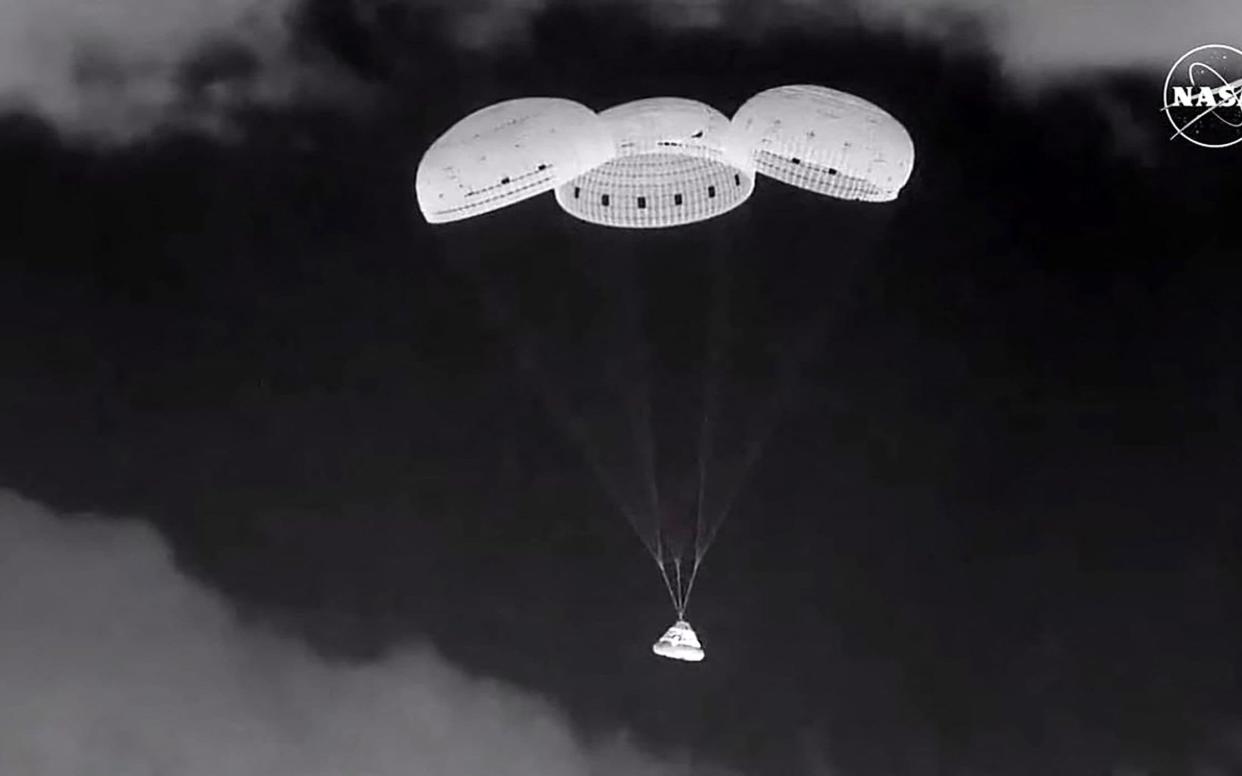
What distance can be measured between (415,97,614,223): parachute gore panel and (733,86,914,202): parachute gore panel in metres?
0.71

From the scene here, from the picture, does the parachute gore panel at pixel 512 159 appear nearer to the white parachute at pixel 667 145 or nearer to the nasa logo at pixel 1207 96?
the white parachute at pixel 667 145

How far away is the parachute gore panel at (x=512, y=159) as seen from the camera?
22.5 feet

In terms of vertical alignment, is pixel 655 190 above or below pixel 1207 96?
below

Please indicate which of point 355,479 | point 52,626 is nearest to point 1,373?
point 52,626

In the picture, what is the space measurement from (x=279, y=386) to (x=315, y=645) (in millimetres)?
1547

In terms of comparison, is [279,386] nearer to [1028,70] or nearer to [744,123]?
[744,123]

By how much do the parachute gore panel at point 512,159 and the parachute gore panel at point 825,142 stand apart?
707 mm

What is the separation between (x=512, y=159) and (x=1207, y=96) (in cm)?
472

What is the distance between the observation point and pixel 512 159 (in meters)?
6.84

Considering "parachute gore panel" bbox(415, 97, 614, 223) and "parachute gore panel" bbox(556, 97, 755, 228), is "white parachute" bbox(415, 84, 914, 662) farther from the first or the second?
"parachute gore panel" bbox(556, 97, 755, 228)

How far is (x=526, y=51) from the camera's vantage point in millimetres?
9109

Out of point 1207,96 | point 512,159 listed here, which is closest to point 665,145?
point 512,159

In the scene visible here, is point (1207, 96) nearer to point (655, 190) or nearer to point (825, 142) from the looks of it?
point (825, 142)

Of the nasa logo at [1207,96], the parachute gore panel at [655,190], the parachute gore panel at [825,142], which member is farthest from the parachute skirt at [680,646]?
the nasa logo at [1207,96]
